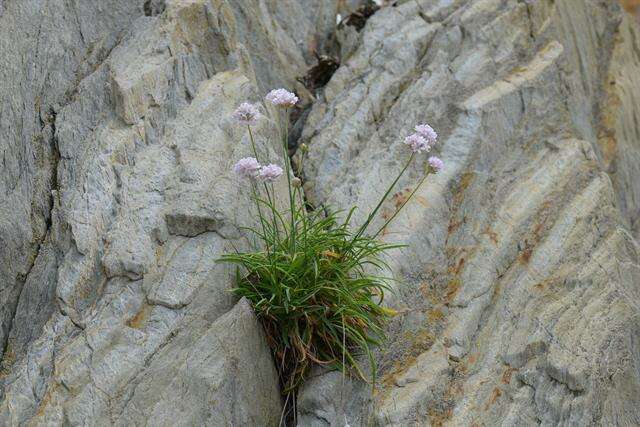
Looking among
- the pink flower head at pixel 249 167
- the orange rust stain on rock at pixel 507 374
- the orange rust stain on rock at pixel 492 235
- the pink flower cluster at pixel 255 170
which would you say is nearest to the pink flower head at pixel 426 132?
the pink flower cluster at pixel 255 170

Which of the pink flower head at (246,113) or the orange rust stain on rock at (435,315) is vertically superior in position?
the pink flower head at (246,113)

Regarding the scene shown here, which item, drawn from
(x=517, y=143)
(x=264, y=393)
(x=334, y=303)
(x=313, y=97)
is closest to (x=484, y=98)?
(x=517, y=143)

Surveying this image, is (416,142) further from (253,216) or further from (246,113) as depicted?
(253,216)

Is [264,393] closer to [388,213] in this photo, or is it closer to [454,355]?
[454,355]

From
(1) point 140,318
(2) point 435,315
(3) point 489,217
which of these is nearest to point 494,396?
(2) point 435,315

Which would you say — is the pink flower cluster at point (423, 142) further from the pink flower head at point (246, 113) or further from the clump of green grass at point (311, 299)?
the pink flower head at point (246, 113)

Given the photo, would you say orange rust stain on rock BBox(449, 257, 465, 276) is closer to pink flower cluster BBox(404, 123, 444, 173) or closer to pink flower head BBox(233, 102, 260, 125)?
pink flower cluster BBox(404, 123, 444, 173)
